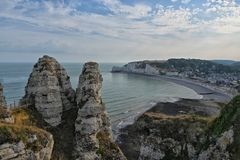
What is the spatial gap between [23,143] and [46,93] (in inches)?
534

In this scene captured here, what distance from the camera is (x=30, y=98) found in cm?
3844

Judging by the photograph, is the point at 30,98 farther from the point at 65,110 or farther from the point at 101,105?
the point at 101,105

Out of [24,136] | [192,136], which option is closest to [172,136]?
[192,136]

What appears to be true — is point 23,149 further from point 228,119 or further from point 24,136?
point 228,119

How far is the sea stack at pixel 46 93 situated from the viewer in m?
37.9

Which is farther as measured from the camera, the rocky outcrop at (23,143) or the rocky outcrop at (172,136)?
the rocky outcrop at (172,136)

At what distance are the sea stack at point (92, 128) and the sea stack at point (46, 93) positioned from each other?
2381 mm

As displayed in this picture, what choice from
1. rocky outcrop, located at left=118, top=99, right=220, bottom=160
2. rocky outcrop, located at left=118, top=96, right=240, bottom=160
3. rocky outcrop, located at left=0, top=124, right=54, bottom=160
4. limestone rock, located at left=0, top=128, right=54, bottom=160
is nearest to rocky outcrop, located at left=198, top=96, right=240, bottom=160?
rocky outcrop, located at left=118, top=96, right=240, bottom=160

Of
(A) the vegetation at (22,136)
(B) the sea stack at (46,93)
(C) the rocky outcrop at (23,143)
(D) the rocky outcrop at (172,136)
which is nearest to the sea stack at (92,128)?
(B) the sea stack at (46,93)

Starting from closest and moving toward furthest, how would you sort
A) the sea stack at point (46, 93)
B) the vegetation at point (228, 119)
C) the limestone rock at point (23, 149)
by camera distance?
the limestone rock at point (23, 149)
the vegetation at point (228, 119)
the sea stack at point (46, 93)

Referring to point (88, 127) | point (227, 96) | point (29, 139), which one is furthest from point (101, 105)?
point (227, 96)

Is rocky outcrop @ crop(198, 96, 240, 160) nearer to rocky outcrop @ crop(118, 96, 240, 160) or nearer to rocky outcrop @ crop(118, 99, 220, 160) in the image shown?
rocky outcrop @ crop(118, 96, 240, 160)

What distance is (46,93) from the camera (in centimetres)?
3788

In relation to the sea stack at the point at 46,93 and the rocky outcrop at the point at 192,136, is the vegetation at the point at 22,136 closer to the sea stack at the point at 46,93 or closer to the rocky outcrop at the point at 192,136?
the sea stack at the point at 46,93
